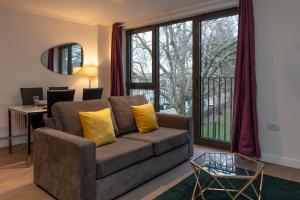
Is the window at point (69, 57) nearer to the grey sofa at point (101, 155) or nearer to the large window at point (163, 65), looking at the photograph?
the large window at point (163, 65)

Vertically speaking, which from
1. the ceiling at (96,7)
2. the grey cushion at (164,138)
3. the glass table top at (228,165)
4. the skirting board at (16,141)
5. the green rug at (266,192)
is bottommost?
the green rug at (266,192)

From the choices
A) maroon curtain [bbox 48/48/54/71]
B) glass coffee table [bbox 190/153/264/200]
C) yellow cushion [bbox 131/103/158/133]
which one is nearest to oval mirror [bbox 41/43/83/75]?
maroon curtain [bbox 48/48/54/71]

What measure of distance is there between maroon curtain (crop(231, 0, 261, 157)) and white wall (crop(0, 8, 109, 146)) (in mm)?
3230

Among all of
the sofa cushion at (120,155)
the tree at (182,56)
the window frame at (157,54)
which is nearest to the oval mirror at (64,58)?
the window frame at (157,54)

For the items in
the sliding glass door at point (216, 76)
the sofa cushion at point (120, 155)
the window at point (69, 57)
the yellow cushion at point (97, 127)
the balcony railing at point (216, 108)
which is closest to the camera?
the sofa cushion at point (120, 155)

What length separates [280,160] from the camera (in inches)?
125

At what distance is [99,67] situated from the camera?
5.32 metres

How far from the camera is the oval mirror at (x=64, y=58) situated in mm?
4512

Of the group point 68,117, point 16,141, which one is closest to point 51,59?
point 16,141

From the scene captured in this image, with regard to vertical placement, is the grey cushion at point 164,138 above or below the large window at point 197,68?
below

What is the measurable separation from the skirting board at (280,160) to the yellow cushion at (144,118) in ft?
5.23

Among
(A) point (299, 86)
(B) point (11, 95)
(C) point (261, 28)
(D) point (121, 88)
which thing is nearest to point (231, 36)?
(C) point (261, 28)

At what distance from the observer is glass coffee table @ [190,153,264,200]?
1.88 meters

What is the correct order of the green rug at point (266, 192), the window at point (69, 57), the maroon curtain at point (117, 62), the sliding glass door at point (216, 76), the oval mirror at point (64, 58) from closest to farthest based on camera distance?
1. the green rug at point (266, 192)
2. the sliding glass door at point (216, 76)
3. the oval mirror at point (64, 58)
4. the window at point (69, 57)
5. the maroon curtain at point (117, 62)
